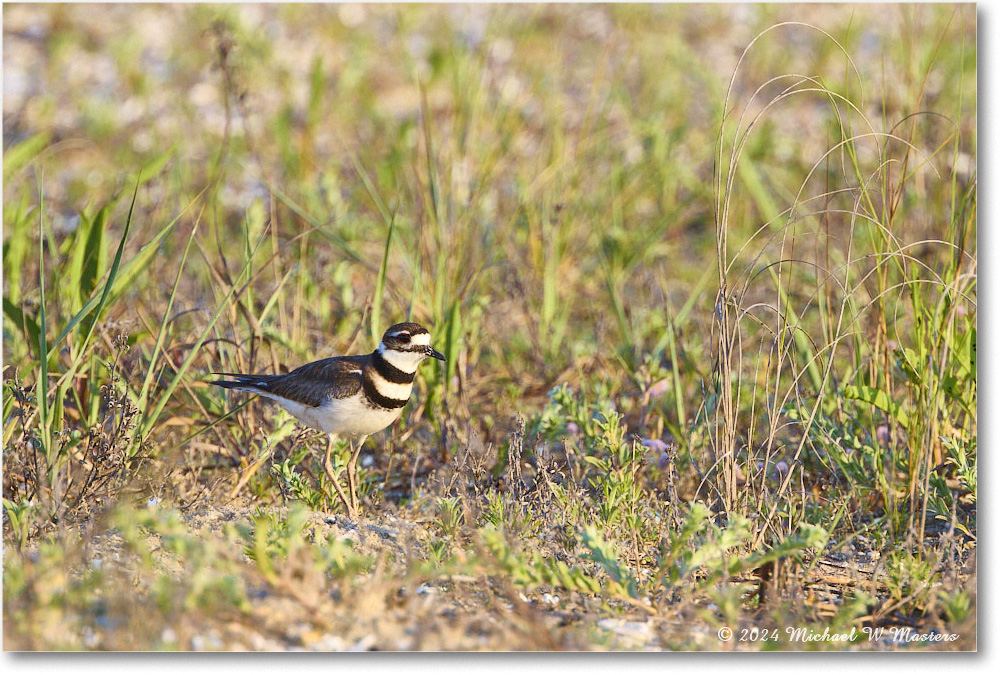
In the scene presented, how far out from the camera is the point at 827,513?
3.54 metres

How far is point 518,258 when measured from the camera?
572cm

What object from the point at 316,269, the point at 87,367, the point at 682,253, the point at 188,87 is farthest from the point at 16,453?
the point at 188,87

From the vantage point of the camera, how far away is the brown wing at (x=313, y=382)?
376 cm

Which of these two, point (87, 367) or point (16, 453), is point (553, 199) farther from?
point (16, 453)

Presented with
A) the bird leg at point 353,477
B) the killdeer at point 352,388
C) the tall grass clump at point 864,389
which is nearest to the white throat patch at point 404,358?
the killdeer at point 352,388

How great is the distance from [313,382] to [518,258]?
2159mm

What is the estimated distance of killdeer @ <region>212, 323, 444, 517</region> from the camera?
373cm

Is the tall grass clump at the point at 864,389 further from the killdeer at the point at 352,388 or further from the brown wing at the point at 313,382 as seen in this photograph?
the brown wing at the point at 313,382

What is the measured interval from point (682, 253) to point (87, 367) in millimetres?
3986

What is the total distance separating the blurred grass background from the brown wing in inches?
7.5

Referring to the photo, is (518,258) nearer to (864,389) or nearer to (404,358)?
(404,358)

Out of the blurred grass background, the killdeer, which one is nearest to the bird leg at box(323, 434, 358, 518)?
the killdeer

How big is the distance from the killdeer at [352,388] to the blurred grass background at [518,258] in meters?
0.17

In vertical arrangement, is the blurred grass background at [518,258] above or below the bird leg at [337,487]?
above
